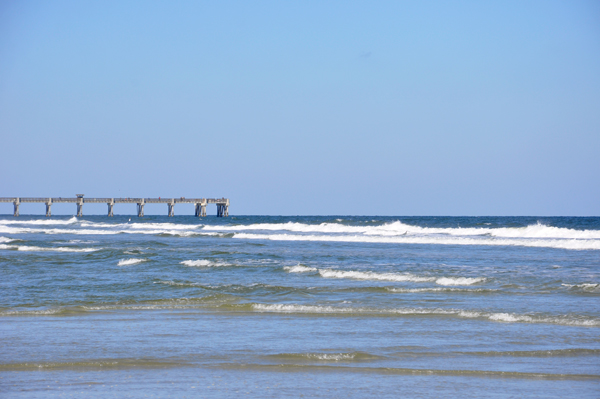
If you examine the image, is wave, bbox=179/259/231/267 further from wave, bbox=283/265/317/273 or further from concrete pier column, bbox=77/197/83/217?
concrete pier column, bbox=77/197/83/217

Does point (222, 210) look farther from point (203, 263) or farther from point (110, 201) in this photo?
point (203, 263)

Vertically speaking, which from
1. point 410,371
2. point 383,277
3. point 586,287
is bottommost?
point 410,371

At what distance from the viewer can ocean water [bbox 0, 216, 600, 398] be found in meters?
7.23

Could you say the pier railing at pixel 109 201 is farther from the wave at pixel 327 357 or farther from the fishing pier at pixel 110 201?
→ the wave at pixel 327 357

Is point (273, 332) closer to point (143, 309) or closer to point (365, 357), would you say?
point (365, 357)

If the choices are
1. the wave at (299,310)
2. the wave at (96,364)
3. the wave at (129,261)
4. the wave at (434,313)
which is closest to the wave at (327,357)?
the wave at (96,364)

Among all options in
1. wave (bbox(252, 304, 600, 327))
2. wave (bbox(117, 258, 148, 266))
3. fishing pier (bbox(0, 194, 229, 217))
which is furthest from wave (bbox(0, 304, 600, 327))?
fishing pier (bbox(0, 194, 229, 217))

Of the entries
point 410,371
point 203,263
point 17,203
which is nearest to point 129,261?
point 203,263

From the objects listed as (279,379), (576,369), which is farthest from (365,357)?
(576,369)

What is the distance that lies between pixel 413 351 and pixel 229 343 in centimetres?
287

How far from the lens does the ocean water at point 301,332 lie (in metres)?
7.23

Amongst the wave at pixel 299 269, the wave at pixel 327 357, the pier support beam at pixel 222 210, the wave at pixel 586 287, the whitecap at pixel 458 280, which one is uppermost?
the pier support beam at pixel 222 210

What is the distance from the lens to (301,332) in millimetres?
10266

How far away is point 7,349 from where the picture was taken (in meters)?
8.88
